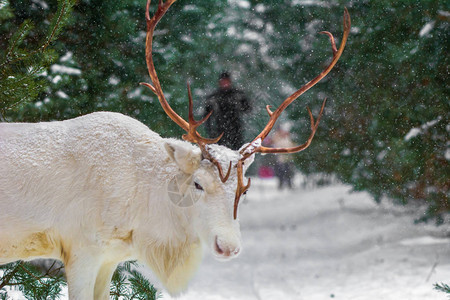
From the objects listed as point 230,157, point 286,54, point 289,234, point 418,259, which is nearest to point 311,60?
point 286,54

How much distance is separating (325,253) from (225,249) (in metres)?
6.61

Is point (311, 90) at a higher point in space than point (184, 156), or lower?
higher

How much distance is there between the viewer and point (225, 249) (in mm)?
2361

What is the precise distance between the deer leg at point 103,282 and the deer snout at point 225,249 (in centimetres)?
71

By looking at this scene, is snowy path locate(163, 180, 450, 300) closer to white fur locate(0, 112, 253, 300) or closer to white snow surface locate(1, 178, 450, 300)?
white snow surface locate(1, 178, 450, 300)

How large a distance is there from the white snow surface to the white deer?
95.4 inches

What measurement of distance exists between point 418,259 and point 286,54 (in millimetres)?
3519

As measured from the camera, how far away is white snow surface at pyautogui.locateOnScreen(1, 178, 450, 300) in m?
6.19

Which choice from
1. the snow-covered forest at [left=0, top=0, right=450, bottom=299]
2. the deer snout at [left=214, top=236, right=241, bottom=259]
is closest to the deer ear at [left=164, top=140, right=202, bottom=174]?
the deer snout at [left=214, top=236, right=241, bottom=259]

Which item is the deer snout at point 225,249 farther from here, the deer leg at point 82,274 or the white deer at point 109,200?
the deer leg at point 82,274

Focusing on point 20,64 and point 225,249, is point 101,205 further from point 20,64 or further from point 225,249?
point 20,64

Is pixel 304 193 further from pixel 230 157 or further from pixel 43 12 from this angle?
pixel 230 157

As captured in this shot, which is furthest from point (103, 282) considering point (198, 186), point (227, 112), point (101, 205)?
point (227, 112)

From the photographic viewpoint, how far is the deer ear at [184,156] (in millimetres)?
2543
